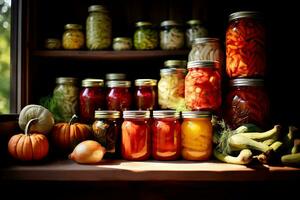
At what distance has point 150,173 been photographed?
0.90 meters

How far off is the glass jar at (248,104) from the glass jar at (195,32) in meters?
0.28

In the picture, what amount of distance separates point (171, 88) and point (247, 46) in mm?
340

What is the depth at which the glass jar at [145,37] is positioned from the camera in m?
1.26

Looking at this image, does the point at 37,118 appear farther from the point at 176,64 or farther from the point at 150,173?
the point at 176,64

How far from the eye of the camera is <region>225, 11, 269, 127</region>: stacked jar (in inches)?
42.6

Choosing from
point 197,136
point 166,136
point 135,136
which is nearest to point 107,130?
point 135,136

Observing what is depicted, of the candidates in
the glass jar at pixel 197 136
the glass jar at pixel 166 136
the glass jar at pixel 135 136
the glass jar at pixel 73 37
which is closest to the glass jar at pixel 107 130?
the glass jar at pixel 135 136

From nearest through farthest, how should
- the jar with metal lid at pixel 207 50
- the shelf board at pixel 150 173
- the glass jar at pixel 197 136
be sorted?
the shelf board at pixel 150 173
the glass jar at pixel 197 136
the jar with metal lid at pixel 207 50

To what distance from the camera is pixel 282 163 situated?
949 millimetres

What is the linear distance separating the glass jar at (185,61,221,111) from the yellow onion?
383 millimetres

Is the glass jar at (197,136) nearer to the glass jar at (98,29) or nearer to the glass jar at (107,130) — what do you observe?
the glass jar at (107,130)

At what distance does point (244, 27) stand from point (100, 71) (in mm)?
756

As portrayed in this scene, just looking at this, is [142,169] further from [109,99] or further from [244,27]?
[244,27]

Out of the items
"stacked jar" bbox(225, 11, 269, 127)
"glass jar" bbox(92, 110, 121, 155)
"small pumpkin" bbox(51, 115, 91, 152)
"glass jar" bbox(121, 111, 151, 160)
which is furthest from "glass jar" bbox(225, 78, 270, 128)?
"small pumpkin" bbox(51, 115, 91, 152)
